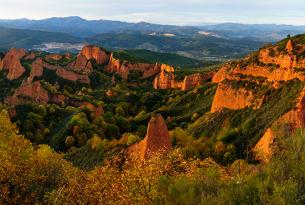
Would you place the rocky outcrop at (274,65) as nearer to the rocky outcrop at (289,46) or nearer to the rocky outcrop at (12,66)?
the rocky outcrop at (289,46)

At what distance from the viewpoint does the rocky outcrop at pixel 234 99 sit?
106 metres

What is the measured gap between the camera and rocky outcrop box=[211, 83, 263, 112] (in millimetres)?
105688

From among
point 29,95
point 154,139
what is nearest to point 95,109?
point 29,95

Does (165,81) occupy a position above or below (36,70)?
below

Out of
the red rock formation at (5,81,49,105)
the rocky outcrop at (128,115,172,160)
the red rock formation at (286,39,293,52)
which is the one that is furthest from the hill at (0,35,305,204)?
the red rock formation at (286,39,293,52)

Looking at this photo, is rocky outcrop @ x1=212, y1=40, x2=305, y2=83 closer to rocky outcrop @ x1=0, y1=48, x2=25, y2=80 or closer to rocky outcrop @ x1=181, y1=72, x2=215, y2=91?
rocky outcrop @ x1=181, y1=72, x2=215, y2=91

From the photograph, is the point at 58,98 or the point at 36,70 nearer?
the point at 58,98

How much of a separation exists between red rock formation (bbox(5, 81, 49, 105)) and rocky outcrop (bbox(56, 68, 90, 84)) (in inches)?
2038

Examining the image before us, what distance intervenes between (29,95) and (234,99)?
184 feet

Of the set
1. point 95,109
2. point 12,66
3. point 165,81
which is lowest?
point 165,81

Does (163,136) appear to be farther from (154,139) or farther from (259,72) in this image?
(259,72)

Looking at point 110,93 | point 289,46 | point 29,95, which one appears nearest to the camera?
→ point 289,46

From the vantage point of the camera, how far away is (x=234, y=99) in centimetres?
11244

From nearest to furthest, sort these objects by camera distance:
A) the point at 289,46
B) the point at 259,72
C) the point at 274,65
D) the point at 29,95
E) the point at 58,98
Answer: the point at 274,65 < the point at 289,46 < the point at 259,72 < the point at 29,95 < the point at 58,98
